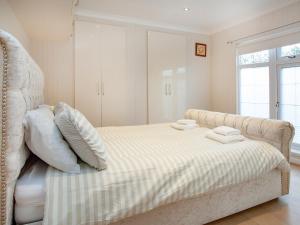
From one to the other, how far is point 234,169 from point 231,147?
0.22m

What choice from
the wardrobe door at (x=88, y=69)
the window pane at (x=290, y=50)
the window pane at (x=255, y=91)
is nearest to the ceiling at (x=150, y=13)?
the wardrobe door at (x=88, y=69)

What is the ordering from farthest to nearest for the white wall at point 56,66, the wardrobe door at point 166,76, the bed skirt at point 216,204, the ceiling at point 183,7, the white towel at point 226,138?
the wardrobe door at point 166,76
the white wall at point 56,66
the ceiling at point 183,7
the white towel at point 226,138
the bed skirt at point 216,204

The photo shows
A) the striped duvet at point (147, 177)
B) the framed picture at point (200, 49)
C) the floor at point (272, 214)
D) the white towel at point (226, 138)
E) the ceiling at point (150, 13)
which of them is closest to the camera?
the striped duvet at point (147, 177)

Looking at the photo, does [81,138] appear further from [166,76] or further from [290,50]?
[290,50]

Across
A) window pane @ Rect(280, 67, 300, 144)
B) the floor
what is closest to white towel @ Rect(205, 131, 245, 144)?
the floor

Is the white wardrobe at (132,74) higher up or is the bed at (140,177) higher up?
the white wardrobe at (132,74)

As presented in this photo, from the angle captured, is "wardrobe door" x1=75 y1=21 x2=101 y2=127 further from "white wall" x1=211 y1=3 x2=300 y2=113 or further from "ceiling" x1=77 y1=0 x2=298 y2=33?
"white wall" x1=211 y1=3 x2=300 y2=113

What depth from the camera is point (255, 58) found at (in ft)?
12.6

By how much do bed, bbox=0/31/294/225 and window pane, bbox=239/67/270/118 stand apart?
1703 millimetres

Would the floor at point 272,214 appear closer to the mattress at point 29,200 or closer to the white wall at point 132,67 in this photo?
the mattress at point 29,200

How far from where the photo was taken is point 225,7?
335cm

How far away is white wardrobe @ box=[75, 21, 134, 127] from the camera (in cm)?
352

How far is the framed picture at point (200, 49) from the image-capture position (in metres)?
4.56

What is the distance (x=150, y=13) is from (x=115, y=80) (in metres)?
1.30
